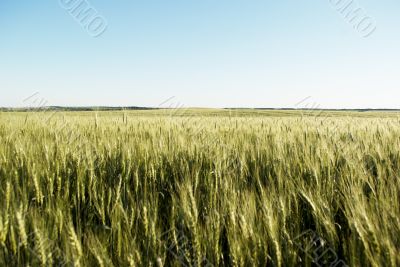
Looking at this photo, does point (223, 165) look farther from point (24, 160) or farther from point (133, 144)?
point (24, 160)

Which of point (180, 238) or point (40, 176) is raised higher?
point (40, 176)

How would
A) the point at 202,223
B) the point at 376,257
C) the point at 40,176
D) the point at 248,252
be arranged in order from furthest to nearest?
the point at 40,176
the point at 202,223
the point at 248,252
the point at 376,257

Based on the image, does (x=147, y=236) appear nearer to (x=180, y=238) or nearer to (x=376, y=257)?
(x=180, y=238)

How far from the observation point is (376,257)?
93cm

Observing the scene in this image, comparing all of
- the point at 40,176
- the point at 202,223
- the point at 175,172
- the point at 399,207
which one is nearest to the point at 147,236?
the point at 202,223

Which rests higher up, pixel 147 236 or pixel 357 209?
pixel 357 209

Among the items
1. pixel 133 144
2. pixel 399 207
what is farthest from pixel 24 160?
pixel 399 207

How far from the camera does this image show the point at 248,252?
1.05 metres

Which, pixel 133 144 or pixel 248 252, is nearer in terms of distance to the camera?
pixel 248 252

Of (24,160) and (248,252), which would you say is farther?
(24,160)

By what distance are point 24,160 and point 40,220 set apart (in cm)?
83

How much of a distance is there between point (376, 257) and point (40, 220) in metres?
1.13

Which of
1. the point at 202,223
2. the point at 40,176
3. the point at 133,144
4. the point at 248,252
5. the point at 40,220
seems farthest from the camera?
the point at 133,144

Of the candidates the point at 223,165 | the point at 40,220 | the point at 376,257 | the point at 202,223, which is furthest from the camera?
the point at 223,165
